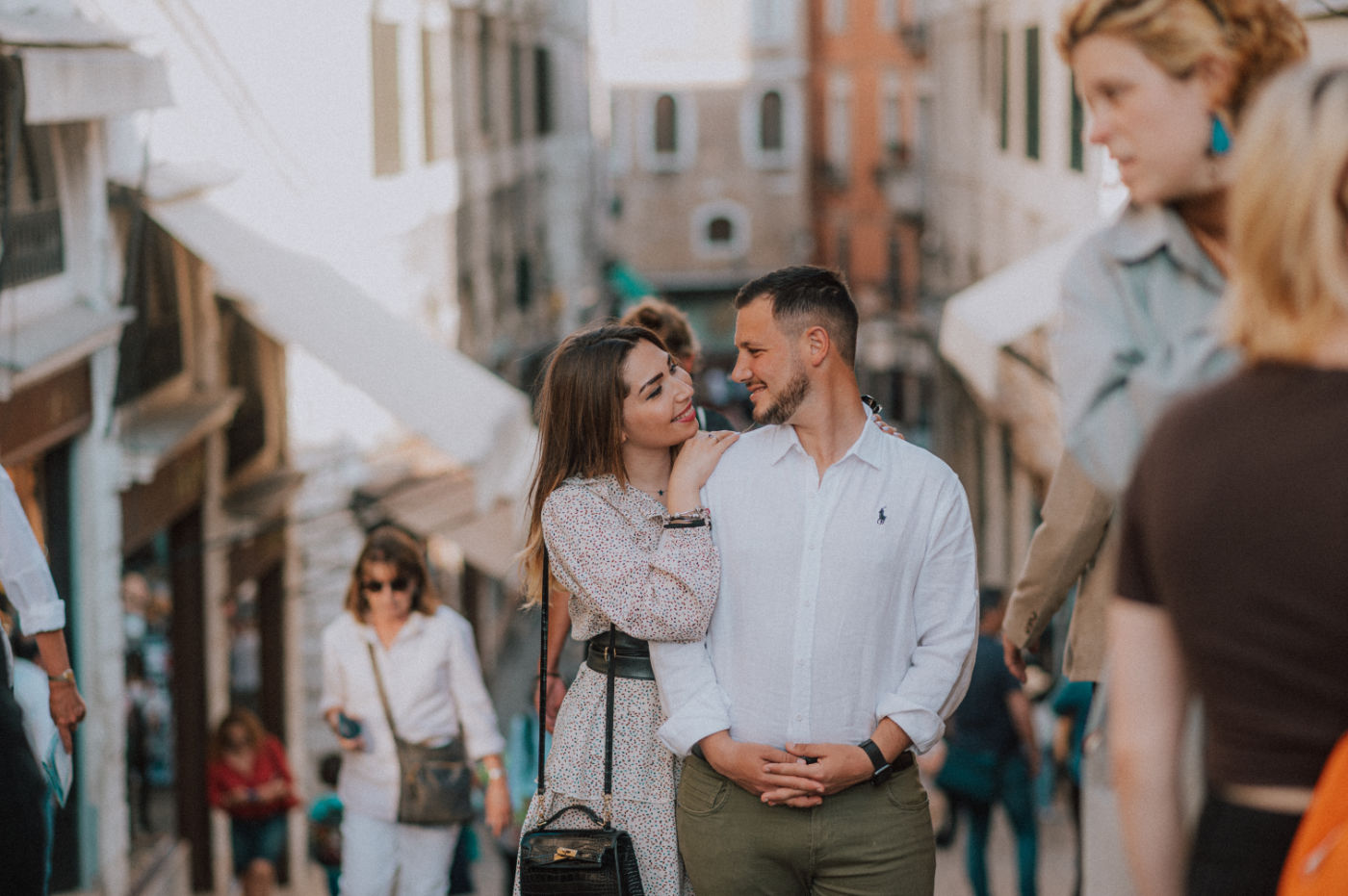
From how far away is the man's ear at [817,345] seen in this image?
131 inches

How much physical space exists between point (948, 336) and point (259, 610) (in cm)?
619

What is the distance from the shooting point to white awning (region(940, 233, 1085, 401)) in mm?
11875

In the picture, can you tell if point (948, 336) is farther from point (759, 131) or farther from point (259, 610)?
point (759, 131)

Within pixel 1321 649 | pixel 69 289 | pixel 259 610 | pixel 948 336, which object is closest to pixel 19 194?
pixel 69 289

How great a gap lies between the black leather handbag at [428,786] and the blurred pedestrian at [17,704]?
1607 millimetres

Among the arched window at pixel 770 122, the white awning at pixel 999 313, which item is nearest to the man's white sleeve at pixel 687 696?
the white awning at pixel 999 313

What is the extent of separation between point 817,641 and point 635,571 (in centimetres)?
40

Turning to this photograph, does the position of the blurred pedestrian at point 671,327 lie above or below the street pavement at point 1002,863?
above

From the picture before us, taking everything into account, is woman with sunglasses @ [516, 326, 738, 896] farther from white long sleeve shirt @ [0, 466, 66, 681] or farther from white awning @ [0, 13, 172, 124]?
white awning @ [0, 13, 172, 124]

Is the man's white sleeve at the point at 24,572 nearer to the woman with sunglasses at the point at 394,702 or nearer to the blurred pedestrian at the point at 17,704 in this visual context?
the blurred pedestrian at the point at 17,704

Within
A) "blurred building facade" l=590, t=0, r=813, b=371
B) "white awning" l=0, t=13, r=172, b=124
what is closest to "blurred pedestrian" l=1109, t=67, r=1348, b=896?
"white awning" l=0, t=13, r=172, b=124

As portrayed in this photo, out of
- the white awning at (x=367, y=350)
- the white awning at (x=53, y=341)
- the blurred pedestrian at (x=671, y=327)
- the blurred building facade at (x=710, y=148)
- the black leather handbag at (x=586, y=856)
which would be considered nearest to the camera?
the black leather handbag at (x=586, y=856)

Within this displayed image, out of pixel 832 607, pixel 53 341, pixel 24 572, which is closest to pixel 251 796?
pixel 53 341

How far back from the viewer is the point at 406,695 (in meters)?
5.61
